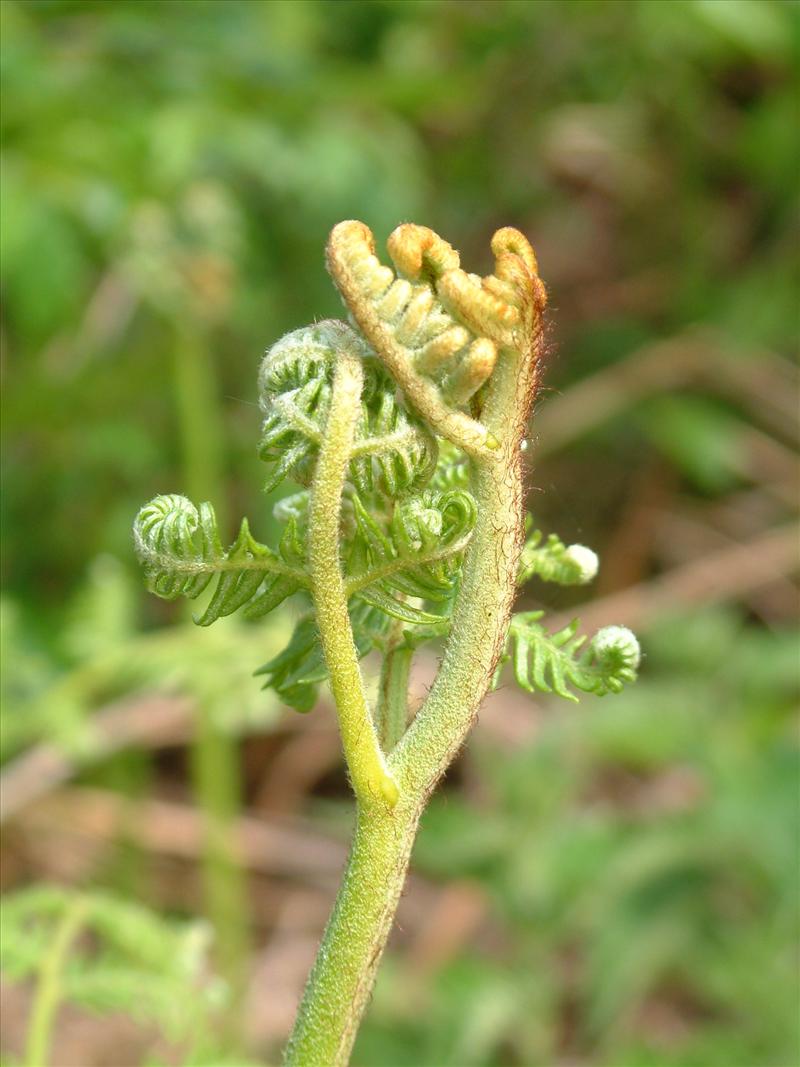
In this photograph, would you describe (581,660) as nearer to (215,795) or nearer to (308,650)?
(308,650)

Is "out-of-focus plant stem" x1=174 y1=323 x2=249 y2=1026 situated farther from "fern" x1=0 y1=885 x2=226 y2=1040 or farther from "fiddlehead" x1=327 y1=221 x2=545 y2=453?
"fiddlehead" x1=327 y1=221 x2=545 y2=453

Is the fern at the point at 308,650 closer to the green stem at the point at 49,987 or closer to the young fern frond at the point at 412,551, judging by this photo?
the young fern frond at the point at 412,551

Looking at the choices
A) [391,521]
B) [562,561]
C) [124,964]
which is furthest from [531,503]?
[391,521]

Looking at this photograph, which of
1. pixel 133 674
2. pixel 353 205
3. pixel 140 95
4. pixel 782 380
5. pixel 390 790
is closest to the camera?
pixel 390 790

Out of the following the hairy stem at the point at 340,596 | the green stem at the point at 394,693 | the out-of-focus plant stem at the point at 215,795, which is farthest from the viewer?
the out-of-focus plant stem at the point at 215,795

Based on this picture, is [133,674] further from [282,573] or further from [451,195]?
[451,195]

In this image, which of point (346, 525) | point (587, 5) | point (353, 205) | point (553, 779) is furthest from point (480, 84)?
point (346, 525)

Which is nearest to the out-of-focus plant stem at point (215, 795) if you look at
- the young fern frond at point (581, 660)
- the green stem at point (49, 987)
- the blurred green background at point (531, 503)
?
the blurred green background at point (531, 503)
